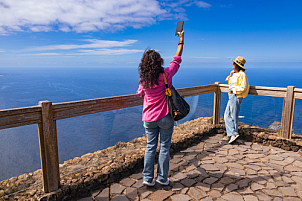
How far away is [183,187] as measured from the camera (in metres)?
3.15

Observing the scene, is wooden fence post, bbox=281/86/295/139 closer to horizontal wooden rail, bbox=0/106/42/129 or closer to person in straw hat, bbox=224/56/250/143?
person in straw hat, bbox=224/56/250/143

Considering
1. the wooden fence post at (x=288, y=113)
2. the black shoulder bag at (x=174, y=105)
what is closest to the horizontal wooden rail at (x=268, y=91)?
the wooden fence post at (x=288, y=113)

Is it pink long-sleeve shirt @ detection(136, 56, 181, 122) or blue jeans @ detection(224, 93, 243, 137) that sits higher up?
pink long-sleeve shirt @ detection(136, 56, 181, 122)

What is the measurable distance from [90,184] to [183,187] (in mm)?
1393

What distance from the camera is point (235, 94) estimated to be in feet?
16.9

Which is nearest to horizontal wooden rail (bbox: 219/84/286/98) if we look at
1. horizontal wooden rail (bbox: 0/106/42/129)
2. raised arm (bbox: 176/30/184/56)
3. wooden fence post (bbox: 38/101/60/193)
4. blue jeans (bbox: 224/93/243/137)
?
blue jeans (bbox: 224/93/243/137)

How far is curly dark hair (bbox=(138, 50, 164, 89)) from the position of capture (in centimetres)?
277

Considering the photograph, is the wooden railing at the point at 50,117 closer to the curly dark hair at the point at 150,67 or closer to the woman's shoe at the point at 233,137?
the curly dark hair at the point at 150,67

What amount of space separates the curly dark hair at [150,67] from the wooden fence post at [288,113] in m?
3.67

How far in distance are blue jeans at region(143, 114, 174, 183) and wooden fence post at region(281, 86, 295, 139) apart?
346cm

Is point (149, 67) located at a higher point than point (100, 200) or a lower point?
higher

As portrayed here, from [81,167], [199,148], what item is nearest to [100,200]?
[81,167]

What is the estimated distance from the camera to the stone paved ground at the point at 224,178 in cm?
292

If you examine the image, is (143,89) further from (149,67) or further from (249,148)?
(249,148)
